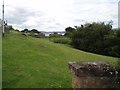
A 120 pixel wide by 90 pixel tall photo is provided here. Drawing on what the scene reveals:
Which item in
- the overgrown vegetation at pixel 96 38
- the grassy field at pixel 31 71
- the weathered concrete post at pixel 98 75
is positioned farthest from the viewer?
the overgrown vegetation at pixel 96 38

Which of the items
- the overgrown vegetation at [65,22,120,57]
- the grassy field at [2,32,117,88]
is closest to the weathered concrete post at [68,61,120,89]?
the grassy field at [2,32,117,88]

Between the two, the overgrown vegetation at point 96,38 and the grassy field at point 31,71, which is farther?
the overgrown vegetation at point 96,38

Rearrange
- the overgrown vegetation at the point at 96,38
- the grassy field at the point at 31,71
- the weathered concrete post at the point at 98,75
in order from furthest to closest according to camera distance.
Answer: the overgrown vegetation at the point at 96,38 < the grassy field at the point at 31,71 < the weathered concrete post at the point at 98,75

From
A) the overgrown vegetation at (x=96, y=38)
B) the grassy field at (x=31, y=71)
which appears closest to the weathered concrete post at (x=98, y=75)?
the grassy field at (x=31, y=71)

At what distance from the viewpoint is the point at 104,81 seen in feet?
17.8

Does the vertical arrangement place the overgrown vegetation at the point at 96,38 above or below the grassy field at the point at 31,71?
above

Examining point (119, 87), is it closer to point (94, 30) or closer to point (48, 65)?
point (48, 65)

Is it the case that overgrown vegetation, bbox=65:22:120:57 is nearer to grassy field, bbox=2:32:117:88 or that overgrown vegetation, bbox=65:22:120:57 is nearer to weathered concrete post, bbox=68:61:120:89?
grassy field, bbox=2:32:117:88

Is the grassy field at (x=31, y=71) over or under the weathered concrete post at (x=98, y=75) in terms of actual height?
under

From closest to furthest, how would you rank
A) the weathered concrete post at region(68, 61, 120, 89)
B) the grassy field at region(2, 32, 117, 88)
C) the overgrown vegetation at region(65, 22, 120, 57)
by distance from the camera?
the weathered concrete post at region(68, 61, 120, 89), the grassy field at region(2, 32, 117, 88), the overgrown vegetation at region(65, 22, 120, 57)

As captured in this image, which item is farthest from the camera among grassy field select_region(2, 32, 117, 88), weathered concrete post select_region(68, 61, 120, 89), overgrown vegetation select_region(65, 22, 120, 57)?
overgrown vegetation select_region(65, 22, 120, 57)

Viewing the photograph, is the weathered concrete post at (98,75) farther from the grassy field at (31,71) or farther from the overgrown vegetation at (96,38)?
the overgrown vegetation at (96,38)

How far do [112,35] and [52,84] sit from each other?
615 inches

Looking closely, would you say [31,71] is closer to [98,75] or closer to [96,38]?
[98,75]
